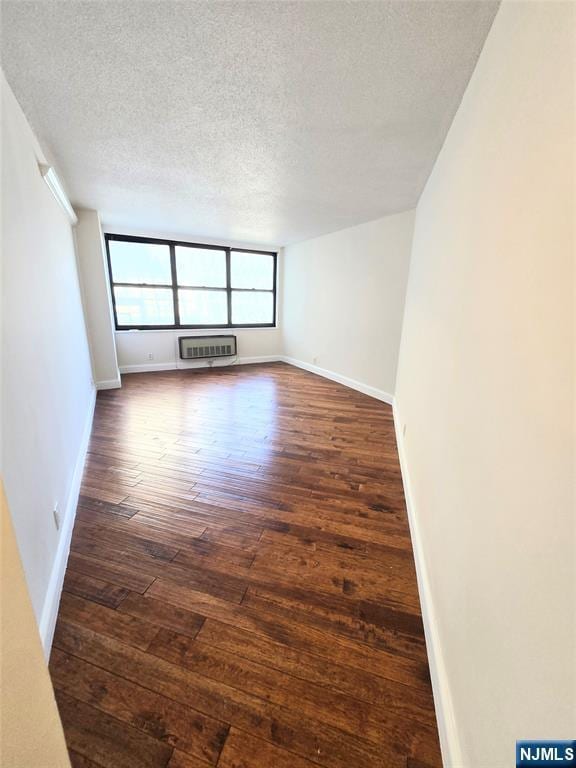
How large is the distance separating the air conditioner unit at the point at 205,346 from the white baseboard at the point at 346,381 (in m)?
1.36

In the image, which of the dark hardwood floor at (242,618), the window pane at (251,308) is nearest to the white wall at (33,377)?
the dark hardwood floor at (242,618)

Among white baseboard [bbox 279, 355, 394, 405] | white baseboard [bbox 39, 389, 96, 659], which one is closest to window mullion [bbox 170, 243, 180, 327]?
white baseboard [bbox 279, 355, 394, 405]

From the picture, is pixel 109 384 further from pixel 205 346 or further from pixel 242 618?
pixel 242 618

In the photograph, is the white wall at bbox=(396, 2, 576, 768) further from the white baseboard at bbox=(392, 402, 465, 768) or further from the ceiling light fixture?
the ceiling light fixture

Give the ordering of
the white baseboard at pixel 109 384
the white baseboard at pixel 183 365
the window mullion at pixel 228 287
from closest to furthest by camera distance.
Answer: the white baseboard at pixel 109 384 < the white baseboard at pixel 183 365 < the window mullion at pixel 228 287

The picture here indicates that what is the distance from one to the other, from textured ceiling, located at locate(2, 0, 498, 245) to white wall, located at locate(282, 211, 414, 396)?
3.59 feet

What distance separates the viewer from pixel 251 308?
613 cm

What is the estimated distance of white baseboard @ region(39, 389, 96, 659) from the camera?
1104 mm

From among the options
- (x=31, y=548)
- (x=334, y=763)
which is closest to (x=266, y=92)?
(x=31, y=548)

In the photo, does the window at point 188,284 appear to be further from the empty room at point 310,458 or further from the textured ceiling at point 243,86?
the textured ceiling at point 243,86

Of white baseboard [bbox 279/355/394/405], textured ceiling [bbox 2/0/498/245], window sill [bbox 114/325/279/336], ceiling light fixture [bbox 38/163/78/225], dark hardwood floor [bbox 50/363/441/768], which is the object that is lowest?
dark hardwood floor [bbox 50/363/441/768]

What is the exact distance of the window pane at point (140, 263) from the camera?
4.72 metres

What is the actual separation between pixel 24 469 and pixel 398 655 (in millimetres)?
1690

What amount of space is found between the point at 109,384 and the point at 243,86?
413cm
